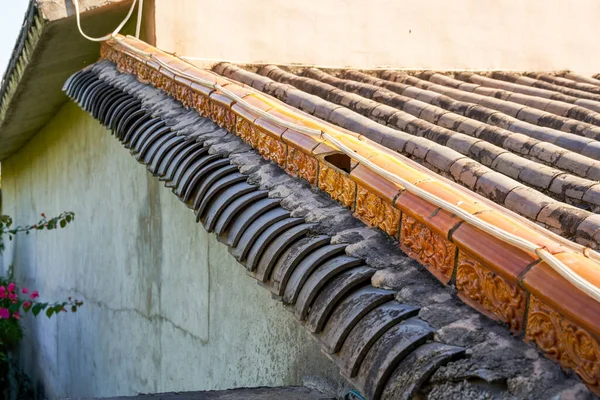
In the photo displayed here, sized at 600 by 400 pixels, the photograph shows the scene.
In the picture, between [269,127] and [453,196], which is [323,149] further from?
Result: [453,196]

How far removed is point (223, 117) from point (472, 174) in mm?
1408

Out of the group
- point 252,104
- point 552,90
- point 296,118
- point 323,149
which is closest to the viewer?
point 323,149

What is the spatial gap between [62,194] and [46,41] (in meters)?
3.85

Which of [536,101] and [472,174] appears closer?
[472,174]

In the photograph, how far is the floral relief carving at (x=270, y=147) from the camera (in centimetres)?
302

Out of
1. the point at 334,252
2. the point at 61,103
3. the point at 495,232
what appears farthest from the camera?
the point at 61,103

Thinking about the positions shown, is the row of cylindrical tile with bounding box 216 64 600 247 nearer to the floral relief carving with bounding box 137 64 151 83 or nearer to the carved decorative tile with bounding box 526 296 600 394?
the carved decorative tile with bounding box 526 296 600 394

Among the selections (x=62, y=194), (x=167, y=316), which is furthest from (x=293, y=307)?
(x=62, y=194)

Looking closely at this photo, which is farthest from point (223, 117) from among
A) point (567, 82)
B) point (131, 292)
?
point (567, 82)

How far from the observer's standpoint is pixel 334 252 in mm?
2234

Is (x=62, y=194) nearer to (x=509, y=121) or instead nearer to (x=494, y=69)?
(x=494, y=69)

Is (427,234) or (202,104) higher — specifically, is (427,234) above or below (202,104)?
below

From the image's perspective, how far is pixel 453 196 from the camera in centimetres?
206

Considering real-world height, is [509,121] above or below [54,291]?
above
